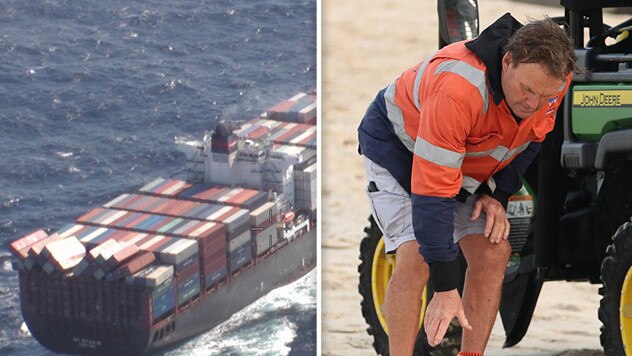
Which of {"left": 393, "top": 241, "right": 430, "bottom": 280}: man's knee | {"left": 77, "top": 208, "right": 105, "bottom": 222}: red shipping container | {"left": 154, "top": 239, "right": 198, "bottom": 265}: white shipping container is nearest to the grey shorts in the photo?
{"left": 393, "top": 241, "right": 430, "bottom": 280}: man's knee

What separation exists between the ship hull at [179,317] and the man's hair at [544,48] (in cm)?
173

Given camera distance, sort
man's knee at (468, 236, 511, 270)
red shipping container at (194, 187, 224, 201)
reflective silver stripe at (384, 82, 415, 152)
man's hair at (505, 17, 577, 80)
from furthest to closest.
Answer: red shipping container at (194, 187, 224, 201)
man's knee at (468, 236, 511, 270)
reflective silver stripe at (384, 82, 415, 152)
man's hair at (505, 17, 577, 80)

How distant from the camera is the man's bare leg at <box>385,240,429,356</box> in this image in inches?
148

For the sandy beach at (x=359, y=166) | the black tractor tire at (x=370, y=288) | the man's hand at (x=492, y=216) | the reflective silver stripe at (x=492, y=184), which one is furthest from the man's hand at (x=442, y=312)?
the black tractor tire at (x=370, y=288)

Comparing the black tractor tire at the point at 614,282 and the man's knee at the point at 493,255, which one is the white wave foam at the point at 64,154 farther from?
the black tractor tire at the point at 614,282

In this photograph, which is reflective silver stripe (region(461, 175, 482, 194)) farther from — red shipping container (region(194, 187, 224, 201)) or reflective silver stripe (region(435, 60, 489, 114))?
red shipping container (region(194, 187, 224, 201))

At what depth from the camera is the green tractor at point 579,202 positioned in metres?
4.02

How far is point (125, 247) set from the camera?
4688mm

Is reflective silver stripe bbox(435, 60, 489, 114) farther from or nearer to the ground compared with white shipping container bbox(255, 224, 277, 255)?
farther from the ground

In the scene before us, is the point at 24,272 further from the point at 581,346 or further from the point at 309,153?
the point at 581,346

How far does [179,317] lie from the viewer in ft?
15.7

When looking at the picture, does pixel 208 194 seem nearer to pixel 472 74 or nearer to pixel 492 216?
pixel 492 216

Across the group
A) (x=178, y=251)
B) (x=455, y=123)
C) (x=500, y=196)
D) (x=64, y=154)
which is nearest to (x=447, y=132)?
(x=455, y=123)

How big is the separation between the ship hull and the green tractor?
33cm
